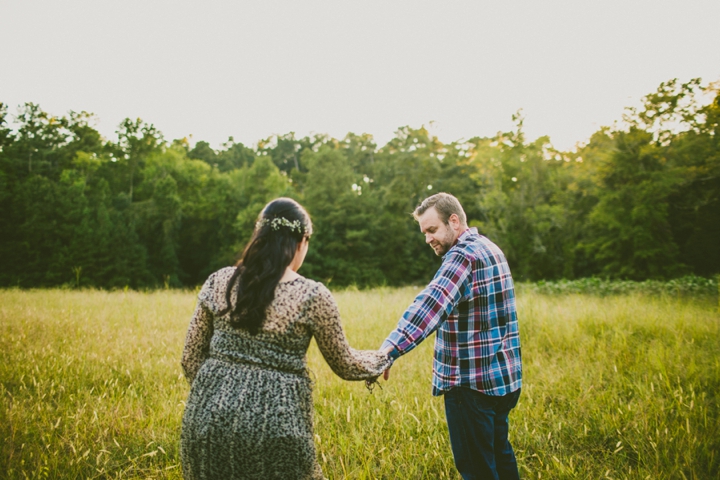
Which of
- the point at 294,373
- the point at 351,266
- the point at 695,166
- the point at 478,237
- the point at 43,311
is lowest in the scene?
the point at 351,266

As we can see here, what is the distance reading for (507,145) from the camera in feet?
114

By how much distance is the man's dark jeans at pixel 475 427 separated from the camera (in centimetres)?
226

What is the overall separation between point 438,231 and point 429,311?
0.62 meters

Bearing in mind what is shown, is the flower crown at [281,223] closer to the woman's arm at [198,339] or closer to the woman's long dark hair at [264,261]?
the woman's long dark hair at [264,261]

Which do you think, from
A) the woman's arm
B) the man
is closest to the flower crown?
the woman's arm

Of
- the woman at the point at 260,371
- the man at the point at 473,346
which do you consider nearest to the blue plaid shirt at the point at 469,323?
the man at the point at 473,346

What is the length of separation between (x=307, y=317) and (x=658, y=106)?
101 feet

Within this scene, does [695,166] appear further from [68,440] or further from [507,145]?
[68,440]

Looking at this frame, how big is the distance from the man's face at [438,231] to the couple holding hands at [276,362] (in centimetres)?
39

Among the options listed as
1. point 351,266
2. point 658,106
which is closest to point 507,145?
point 658,106

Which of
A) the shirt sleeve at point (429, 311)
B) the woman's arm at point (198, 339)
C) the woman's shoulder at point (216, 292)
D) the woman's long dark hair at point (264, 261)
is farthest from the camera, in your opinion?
the shirt sleeve at point (429, 311)

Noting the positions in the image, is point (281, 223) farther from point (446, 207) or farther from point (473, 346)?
point (473, 346)

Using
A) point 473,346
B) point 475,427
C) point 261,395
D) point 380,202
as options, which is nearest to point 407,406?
point 475,427

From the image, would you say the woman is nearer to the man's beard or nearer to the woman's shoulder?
the woman's shoulder
